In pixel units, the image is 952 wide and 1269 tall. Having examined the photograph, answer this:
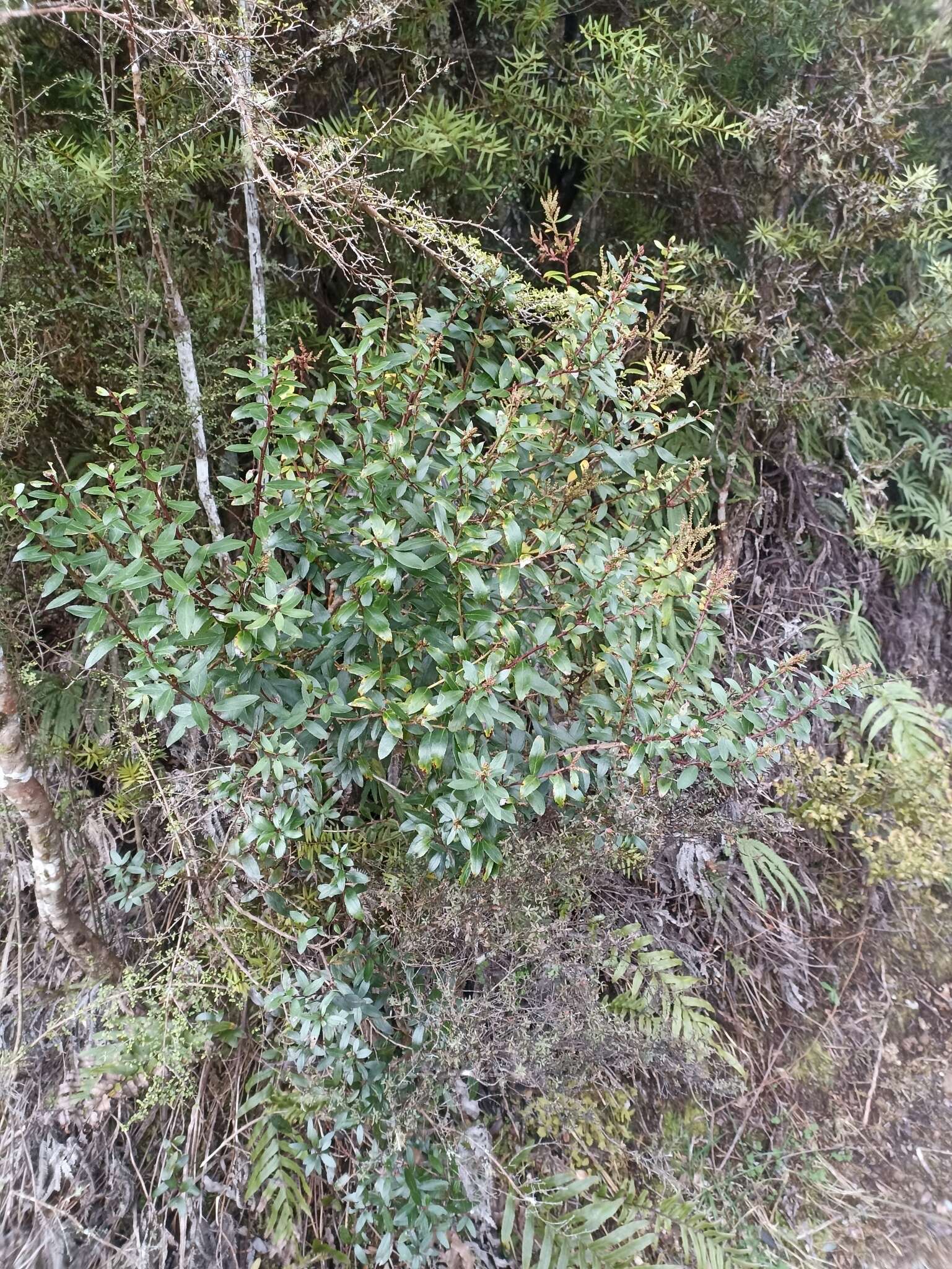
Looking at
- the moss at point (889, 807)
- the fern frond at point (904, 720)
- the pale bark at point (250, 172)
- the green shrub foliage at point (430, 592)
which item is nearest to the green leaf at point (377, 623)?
the green shrub foliage at point (430, 592)

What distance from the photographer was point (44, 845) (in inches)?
61.5

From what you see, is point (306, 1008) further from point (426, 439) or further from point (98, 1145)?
point (426, 439)

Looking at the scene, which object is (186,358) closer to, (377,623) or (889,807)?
(377,623)

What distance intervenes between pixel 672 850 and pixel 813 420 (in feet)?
5.88

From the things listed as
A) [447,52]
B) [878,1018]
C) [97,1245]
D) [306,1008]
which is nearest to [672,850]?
[878,1018]

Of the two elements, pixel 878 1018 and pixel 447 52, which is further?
pixel 878 1018

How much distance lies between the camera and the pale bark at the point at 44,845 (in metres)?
1.39

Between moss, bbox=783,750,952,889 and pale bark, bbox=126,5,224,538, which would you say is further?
moss, bbox=783,750,952,889

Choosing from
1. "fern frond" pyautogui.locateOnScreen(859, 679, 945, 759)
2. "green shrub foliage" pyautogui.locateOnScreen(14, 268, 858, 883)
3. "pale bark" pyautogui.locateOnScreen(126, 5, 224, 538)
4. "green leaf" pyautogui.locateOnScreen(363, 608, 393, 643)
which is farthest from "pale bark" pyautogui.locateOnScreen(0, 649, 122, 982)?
"fern frond" pyautogui.locateOnScreen(859, 679, 945, 759)

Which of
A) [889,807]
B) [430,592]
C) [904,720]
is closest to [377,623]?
[430,592]

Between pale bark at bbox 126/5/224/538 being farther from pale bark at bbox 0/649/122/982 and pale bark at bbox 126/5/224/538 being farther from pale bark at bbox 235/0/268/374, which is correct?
pale bark at bbox 0/649/122/982

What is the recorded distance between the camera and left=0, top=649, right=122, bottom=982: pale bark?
1.39 m

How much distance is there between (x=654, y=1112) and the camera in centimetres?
218

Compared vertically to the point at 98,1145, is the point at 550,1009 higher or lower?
higher
